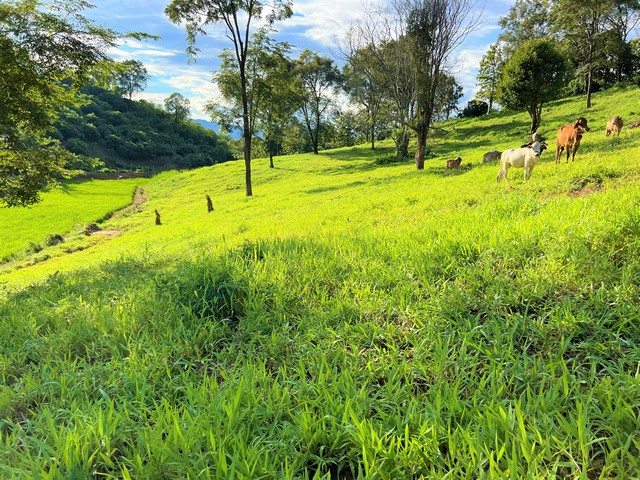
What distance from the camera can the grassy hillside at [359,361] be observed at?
1.81m

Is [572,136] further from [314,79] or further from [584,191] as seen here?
[314,79]

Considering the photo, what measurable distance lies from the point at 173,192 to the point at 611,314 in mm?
40806

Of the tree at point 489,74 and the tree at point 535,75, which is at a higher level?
the tree at point 489,74

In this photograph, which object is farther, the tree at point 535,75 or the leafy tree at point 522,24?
the leafy tree at point 522,24

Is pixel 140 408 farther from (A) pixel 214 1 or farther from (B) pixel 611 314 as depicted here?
(A) pixel 214 1

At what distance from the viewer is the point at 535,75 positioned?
77.7 feet

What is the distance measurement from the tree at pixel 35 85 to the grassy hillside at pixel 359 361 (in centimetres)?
595

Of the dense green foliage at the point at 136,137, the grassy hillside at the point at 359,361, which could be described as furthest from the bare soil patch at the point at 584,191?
the dense green foliage at the point at 136,137

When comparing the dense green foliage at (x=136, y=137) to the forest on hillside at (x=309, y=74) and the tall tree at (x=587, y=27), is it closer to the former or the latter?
the forest on hillside at (x=309, y=74)

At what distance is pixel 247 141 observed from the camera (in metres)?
24.5

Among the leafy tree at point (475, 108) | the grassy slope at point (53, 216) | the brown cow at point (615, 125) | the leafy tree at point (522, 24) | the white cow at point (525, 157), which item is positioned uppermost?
the leafy tree at point (522, 24)

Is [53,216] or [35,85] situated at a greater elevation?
[35,85]

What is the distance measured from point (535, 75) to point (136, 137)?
96158mm

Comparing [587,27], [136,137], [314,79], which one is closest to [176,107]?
[136,137]
